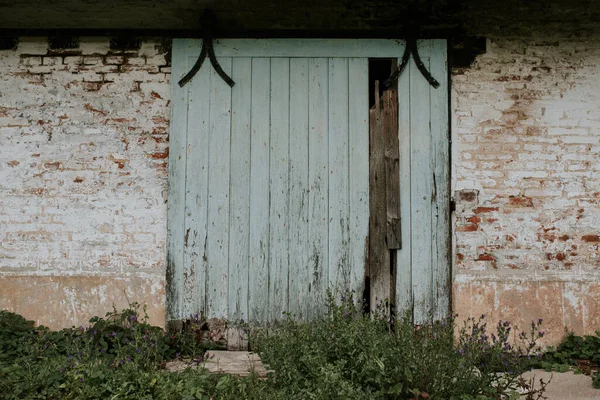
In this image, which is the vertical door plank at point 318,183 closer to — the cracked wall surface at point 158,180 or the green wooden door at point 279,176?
the green wooden door at point 279,176

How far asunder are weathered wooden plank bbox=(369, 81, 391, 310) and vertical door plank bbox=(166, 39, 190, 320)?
4.84 feet

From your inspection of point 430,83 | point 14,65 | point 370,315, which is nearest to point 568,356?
point 370,315

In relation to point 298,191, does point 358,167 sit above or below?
above

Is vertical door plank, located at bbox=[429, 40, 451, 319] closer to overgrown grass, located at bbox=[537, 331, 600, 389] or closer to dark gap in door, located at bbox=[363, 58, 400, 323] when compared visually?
dark gap in door, located at bbox=[363, 58, 400, 323]

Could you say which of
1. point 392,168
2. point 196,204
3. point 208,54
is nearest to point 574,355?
point 392,168

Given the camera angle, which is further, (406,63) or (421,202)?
(406,63)

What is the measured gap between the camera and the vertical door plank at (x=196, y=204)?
4.40 m

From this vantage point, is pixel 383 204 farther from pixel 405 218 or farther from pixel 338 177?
pixel 338 177

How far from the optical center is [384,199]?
14.6 feet

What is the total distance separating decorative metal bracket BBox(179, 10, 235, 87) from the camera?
4469mm

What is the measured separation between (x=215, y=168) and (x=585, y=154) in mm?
2875

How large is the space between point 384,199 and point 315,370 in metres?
1.69

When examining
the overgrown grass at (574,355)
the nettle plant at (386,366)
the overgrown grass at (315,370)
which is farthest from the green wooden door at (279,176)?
the overgrown grass at (574,355)

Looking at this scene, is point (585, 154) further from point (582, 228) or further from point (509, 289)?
point (509, 289)
